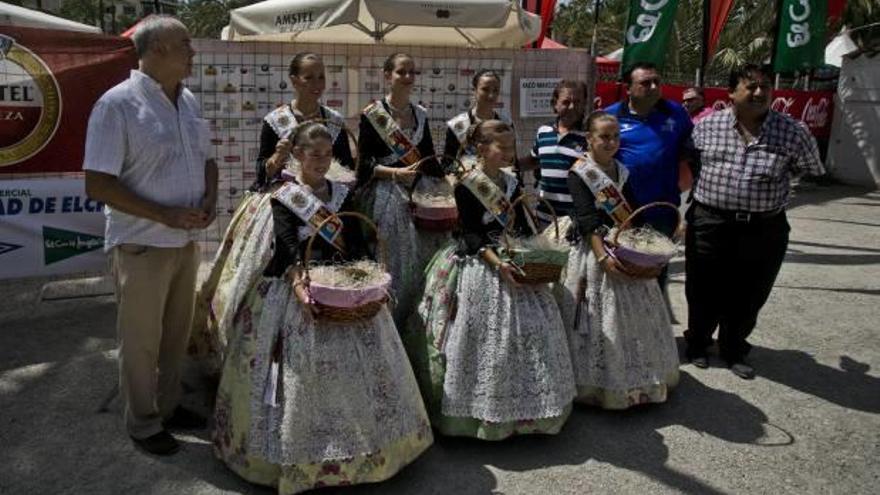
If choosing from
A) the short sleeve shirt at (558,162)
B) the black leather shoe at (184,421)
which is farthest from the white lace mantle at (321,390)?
the short sleeve shirt at (558,162)

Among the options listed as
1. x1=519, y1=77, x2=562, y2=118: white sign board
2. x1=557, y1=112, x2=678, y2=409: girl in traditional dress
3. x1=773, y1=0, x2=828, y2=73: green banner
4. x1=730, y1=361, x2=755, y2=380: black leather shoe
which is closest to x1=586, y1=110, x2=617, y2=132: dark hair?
x1=557, y1=112, x2=678, y2=409: girl in traditional dress

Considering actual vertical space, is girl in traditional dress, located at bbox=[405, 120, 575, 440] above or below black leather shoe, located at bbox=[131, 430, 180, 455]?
above

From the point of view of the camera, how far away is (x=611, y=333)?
12.6 ft

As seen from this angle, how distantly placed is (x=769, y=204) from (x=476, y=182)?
1999mm

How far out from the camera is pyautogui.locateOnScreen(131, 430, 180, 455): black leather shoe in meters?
3.30

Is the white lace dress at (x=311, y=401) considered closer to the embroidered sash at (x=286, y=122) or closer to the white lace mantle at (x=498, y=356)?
the white lace mantle at (x=498, y=356)

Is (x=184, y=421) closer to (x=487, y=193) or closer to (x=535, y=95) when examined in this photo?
(x=487, y=193)

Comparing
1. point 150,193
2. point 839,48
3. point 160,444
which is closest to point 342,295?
point 150,193

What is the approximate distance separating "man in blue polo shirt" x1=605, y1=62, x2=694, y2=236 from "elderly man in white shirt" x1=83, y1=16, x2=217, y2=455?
8.17 feet

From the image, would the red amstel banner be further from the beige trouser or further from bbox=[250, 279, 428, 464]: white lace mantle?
bbox=[250, 279, 428, 464]: white lace mantle

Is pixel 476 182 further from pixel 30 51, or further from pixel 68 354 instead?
pixel 30 51

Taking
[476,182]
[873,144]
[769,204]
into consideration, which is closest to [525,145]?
[769,204]

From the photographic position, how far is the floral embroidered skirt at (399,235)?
4.12 m

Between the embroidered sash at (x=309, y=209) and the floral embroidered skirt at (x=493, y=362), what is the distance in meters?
0.76
